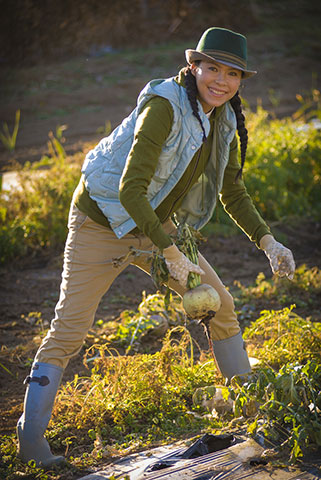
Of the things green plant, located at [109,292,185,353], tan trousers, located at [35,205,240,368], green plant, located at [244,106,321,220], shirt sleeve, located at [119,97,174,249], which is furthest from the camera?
green plant, located at [244,106,321,220]

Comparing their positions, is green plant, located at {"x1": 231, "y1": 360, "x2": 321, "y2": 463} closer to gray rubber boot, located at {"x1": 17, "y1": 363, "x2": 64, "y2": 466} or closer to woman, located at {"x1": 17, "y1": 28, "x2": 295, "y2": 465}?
woman, located at {"x1": 17, "y1": 28, "x2": 295, "y2": 465}

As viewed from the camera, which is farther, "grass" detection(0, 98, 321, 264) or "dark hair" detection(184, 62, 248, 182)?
"grass" detection(0, 98, 321, 264)

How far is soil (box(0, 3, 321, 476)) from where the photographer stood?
14.1ft

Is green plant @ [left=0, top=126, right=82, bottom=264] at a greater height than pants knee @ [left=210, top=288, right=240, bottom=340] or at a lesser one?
greater

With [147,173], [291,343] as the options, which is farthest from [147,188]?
[291,343]

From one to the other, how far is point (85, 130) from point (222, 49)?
9538mm

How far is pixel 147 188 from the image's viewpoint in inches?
98.6

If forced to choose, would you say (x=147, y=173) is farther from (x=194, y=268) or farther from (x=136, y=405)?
(x=136, y=405)

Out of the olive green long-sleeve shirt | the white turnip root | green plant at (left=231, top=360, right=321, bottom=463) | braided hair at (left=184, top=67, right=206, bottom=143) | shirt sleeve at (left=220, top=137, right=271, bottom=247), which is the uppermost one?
braided hair at (left=184, top=67, right=206, bottom=143)

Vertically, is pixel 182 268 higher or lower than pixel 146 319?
higher

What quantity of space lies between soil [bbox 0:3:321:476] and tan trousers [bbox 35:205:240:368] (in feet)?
2.36

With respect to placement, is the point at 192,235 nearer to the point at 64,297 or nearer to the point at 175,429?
the point at 64,297

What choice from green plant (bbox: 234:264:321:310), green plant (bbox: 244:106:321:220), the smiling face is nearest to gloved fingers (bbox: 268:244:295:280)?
the smiling face

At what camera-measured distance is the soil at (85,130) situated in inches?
170
